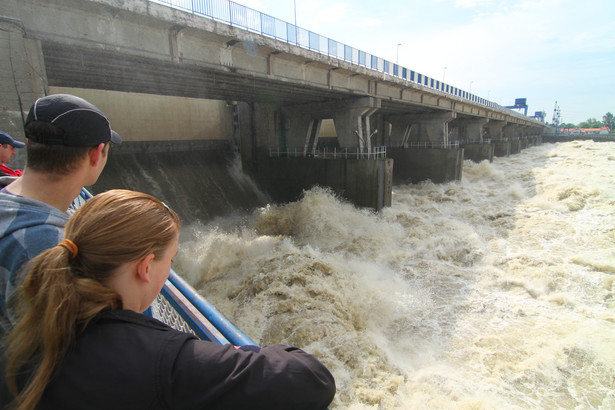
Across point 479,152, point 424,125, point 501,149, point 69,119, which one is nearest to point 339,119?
point 424,125

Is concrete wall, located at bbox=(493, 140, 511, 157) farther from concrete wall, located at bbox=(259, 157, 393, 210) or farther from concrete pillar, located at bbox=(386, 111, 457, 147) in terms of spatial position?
concrete wall, located at bbox=(259, 157, 393, 210)

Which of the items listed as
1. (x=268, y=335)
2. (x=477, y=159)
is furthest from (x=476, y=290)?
(x=477, y=159)

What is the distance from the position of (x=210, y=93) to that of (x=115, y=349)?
1562 cm

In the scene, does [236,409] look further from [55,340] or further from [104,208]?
[104,208]

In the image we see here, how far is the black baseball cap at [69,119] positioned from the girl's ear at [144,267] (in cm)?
71

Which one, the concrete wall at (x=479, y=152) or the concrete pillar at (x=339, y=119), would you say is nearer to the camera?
the concrete pillar at (x=339, y=119)

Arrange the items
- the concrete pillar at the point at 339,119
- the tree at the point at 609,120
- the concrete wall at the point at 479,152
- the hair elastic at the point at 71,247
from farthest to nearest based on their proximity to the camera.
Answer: the tree at the point at 609,120 → the concrete wall at the point at 479,152 → the concrete pillar at the point at 339,119 → the hair elastic at the point at 71,247

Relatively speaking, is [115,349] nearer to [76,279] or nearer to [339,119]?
[76,279]

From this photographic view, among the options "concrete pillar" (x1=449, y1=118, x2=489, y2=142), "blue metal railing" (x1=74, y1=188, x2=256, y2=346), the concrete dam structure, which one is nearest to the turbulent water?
the concrete dam structure

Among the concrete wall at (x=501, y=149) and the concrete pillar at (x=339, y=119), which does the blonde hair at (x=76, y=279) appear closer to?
the concrete pillar at (x=339, y=119)

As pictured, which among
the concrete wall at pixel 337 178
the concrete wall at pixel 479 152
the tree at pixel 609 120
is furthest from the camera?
the tree at pixel 609 120

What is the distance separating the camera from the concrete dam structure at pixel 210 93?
Answer: 6.96m

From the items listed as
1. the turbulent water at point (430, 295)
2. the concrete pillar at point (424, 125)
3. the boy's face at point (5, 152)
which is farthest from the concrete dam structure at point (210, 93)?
the boy's face at point (5, 152)

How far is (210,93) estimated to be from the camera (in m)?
14.9
